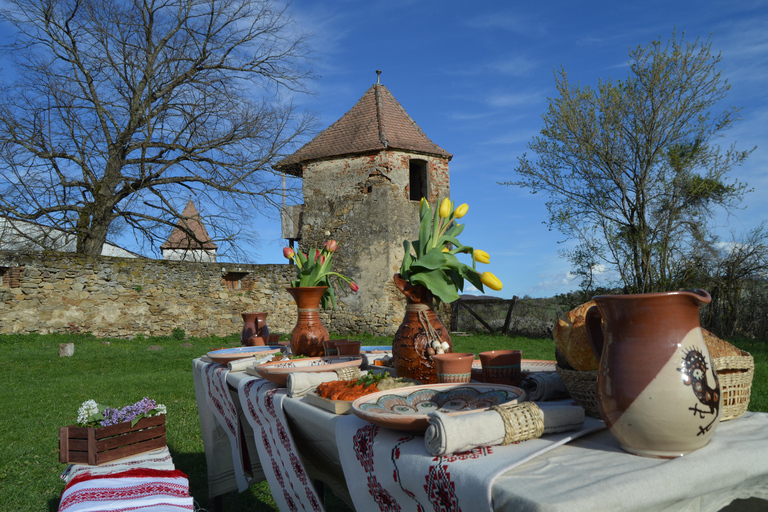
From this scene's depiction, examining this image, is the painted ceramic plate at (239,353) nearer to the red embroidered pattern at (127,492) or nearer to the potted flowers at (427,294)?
the red embroidered pattern at (127,492)

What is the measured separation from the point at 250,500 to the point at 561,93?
10908 mm

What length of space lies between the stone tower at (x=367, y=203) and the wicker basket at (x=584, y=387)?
1227 centimetres

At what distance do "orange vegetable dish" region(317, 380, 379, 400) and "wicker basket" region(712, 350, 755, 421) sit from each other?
0.85 metres

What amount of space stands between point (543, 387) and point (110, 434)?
2054 millimetres

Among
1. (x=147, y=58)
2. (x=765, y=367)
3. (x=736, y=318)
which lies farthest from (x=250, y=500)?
(x=147, y=58)

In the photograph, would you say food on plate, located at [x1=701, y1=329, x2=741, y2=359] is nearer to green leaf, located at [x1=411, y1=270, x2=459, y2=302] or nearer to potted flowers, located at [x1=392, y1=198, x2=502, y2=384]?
potted flowers, located at [x1=392, y1=198, x2=502, y2=384]

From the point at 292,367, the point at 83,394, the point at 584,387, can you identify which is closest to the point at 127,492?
the point at 292,367

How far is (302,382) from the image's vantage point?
63.8 inches

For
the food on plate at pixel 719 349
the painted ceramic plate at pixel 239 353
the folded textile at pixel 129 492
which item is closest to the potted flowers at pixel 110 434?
the folded textile at pixel 129 492

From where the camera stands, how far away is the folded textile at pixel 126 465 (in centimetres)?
222

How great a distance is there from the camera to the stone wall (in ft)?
33.5

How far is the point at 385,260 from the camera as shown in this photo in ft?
45.0

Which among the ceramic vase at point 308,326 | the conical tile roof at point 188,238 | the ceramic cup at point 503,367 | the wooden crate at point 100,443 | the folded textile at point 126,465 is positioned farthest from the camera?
the conical tile roof at point 188,238

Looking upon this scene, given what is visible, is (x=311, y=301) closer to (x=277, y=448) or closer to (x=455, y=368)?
(x=277, y=448)
